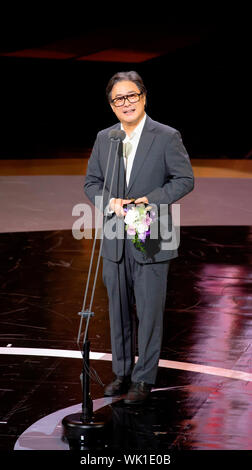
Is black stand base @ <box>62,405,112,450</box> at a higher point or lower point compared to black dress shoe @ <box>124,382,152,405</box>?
lower

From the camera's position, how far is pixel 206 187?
1201 centimetres

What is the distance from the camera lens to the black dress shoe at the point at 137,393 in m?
4.41

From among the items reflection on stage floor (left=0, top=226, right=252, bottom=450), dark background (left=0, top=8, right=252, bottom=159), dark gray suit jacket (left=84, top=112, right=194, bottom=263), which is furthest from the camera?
dark background (left=0, top=8, right=252, bottom=159)

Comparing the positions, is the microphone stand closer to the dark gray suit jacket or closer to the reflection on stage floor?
the reflection on stage floor

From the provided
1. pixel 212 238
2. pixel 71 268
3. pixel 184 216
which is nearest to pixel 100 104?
pixel 184 216

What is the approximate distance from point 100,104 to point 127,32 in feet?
4.66

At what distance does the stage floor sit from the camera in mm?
4133

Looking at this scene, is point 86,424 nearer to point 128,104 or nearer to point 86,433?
point 86,433

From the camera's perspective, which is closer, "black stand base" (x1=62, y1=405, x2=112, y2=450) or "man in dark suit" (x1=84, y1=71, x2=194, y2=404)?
"black stand base" (x1=62, y1=405, x2=112, y2=450)

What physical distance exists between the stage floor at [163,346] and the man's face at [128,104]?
1447 millimetres

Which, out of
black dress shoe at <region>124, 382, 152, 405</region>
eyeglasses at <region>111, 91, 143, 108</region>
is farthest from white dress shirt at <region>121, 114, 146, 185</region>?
black dress shoe at <region>124, 382, 152, 405</region>

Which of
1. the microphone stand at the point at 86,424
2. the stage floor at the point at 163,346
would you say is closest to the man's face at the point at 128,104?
the microphone stand at the point at 86,424

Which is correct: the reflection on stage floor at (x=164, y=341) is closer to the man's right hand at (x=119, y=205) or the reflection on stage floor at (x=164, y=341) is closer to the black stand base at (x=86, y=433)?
the black stand base at (x=86, y=433)
